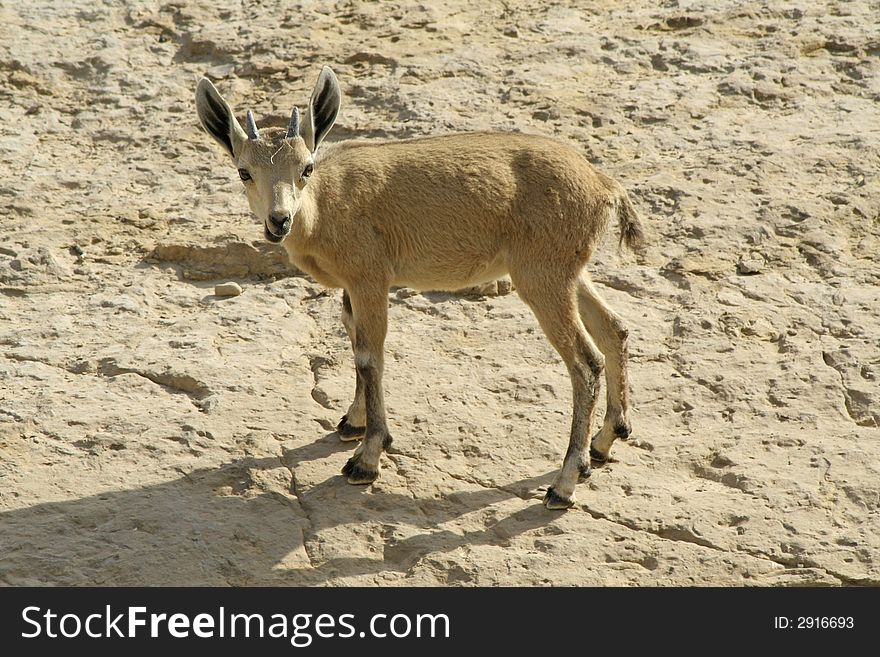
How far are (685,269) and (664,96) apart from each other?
2.63m

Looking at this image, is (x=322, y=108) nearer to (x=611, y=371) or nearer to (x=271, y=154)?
(x=271, y=154)

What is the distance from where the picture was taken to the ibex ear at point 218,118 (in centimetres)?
807

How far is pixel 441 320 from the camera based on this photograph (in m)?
9.98

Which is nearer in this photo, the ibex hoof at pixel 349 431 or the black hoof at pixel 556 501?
the black hoof at pixel 556 501

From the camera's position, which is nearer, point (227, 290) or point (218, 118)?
point (218, 118)

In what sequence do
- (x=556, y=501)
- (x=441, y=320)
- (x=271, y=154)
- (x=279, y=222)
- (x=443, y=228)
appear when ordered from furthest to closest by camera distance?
1. (x=441, y=320)
2. (x=443, y=228)
3. (x=556, y=501)
4. (x=271, y=154)
5. (x=279, y=222)

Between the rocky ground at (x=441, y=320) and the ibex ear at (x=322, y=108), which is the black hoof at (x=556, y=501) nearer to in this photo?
the rocky ground at (x=441, y=320)

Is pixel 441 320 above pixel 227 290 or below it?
below

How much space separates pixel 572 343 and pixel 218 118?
2.85 m

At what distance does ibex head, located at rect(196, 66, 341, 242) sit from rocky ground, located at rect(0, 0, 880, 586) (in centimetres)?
170

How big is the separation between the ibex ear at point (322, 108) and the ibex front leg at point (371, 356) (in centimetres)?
108

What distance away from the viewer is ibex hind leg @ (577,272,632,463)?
865 centimetres

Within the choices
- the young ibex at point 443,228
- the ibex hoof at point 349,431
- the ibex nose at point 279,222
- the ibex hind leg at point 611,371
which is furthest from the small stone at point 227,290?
the ibex hind leg at point 611,371

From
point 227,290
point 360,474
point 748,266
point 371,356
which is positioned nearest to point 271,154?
point 371,356
